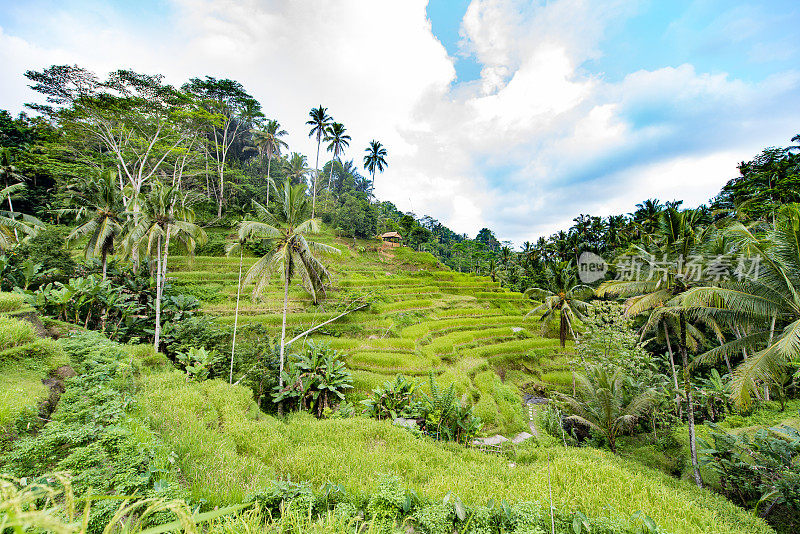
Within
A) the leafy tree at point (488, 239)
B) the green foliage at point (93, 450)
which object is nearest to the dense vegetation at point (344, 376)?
the green foliage at point (93, 450)

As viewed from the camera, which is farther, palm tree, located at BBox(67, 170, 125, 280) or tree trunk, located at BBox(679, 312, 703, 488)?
palm tree, located at BBox(67, 170, 125, 280)

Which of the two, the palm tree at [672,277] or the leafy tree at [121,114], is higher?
the leafy tree at [121,114]

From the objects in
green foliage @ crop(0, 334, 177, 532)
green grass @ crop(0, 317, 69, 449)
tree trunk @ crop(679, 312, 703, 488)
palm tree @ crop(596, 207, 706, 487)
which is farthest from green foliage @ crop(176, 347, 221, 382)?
palm tree @ crop(596, 207, 706, 487)

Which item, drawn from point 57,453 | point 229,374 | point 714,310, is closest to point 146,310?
point 229,374

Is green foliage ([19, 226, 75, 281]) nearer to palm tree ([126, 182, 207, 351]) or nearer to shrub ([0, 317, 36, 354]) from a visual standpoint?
palm tree ([126, 182, 207, 351])

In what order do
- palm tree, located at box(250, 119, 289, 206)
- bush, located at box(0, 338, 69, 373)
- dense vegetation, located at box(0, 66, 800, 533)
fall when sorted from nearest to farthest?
1. dense vegetation, located at box(0, 66, 800, 533)
2. bush, located at box(0, 338, 69, 373)
3. palm tree, located at box(250, 119, 289, 206)

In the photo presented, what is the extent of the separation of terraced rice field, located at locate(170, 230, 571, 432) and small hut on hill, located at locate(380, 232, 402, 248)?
12.5 m

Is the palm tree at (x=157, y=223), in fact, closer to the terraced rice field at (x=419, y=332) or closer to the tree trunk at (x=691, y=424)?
the terraced rice field at (x=419, y=332)

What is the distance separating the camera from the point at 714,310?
26.1 ft

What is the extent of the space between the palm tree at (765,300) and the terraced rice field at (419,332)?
7146 mm

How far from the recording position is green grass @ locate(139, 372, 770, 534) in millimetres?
4363

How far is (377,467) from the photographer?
5.52 m

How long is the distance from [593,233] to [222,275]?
123ft

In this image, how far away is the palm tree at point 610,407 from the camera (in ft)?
30.3
